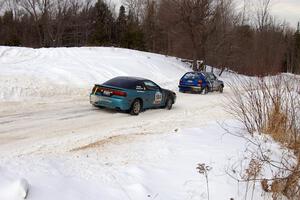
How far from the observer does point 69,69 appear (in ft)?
80.8

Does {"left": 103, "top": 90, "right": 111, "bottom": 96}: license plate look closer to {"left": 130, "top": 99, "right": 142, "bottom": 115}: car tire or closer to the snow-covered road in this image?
the snow-covered road

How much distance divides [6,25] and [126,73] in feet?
139

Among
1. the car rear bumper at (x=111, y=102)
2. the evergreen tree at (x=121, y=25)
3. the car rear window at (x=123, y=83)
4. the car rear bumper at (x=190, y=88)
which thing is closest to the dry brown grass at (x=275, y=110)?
the car rear bumper at (x=111, y=102)

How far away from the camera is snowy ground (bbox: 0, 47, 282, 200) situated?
598 centimetres

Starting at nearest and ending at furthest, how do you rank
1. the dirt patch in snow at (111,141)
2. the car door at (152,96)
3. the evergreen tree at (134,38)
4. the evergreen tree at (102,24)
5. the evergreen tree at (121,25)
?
the dirt patch in snow at (111,141)
the car door at (152,96)
the evergreen tree at (134,38)
the evergreen tree at (102,24)
the evergreen tree at (121,25)

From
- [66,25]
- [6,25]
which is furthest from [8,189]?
[6,25]

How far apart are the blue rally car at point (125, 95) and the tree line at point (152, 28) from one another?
1761cm

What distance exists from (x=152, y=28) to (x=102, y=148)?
56231 mm

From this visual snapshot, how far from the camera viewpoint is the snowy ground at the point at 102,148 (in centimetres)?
598

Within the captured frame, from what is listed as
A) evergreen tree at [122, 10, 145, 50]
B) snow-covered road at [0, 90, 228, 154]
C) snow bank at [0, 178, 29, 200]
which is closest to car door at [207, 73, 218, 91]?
snow-covered road at [0, 90, 228, 154]

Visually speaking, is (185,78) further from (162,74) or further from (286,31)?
(286,31)

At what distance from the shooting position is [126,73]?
2820 centimetres

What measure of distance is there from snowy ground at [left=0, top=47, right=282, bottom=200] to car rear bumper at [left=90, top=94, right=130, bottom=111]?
0.30 metres

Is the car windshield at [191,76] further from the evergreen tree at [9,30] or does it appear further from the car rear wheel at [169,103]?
the evergreen tree at [9,30]
